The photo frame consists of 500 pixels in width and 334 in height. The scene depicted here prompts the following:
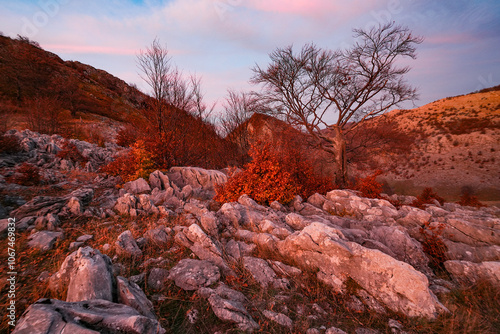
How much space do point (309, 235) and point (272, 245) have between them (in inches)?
38.6

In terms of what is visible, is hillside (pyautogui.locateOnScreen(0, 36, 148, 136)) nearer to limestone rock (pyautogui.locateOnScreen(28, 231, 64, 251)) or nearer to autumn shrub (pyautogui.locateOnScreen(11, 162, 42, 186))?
autumn shrub (pyautogui.locateOnScreen(11, 162, 42, 186))

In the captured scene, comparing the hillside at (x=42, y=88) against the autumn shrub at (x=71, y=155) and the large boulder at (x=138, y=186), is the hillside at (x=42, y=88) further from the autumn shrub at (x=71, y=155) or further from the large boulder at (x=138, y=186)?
the large boulder at (x=138, y=186)

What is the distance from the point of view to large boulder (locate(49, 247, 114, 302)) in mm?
2646

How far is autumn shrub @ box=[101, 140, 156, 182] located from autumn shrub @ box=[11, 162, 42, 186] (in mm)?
2553

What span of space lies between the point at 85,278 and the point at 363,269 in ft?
15.2

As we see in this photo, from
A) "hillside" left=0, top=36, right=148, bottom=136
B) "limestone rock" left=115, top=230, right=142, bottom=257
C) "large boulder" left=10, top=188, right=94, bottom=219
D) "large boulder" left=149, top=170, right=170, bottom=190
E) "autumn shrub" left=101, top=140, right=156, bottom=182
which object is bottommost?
"limestone rock" left=115, top=230, right=142, bottom=257

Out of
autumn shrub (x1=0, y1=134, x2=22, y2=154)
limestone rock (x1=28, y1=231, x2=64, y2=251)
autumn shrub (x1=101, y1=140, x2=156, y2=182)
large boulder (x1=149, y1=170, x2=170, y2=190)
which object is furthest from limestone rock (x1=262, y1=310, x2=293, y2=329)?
autumn shrub (x1=0, y1=134, x2=22, y2=154)

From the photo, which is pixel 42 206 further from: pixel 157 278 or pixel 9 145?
pixel 9 145

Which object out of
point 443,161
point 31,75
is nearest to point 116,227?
point 443,161

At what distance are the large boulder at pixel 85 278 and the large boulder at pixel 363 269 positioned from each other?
11.2 ft

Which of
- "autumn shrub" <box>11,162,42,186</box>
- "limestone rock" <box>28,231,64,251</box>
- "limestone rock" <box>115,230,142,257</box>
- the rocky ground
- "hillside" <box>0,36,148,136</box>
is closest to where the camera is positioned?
the rocky ground

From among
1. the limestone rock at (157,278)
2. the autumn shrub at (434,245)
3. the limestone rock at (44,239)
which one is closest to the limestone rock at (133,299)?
the limestone rock at (157,278)

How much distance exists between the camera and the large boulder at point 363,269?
10.4 feet

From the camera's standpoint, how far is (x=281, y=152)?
10.6 metres
